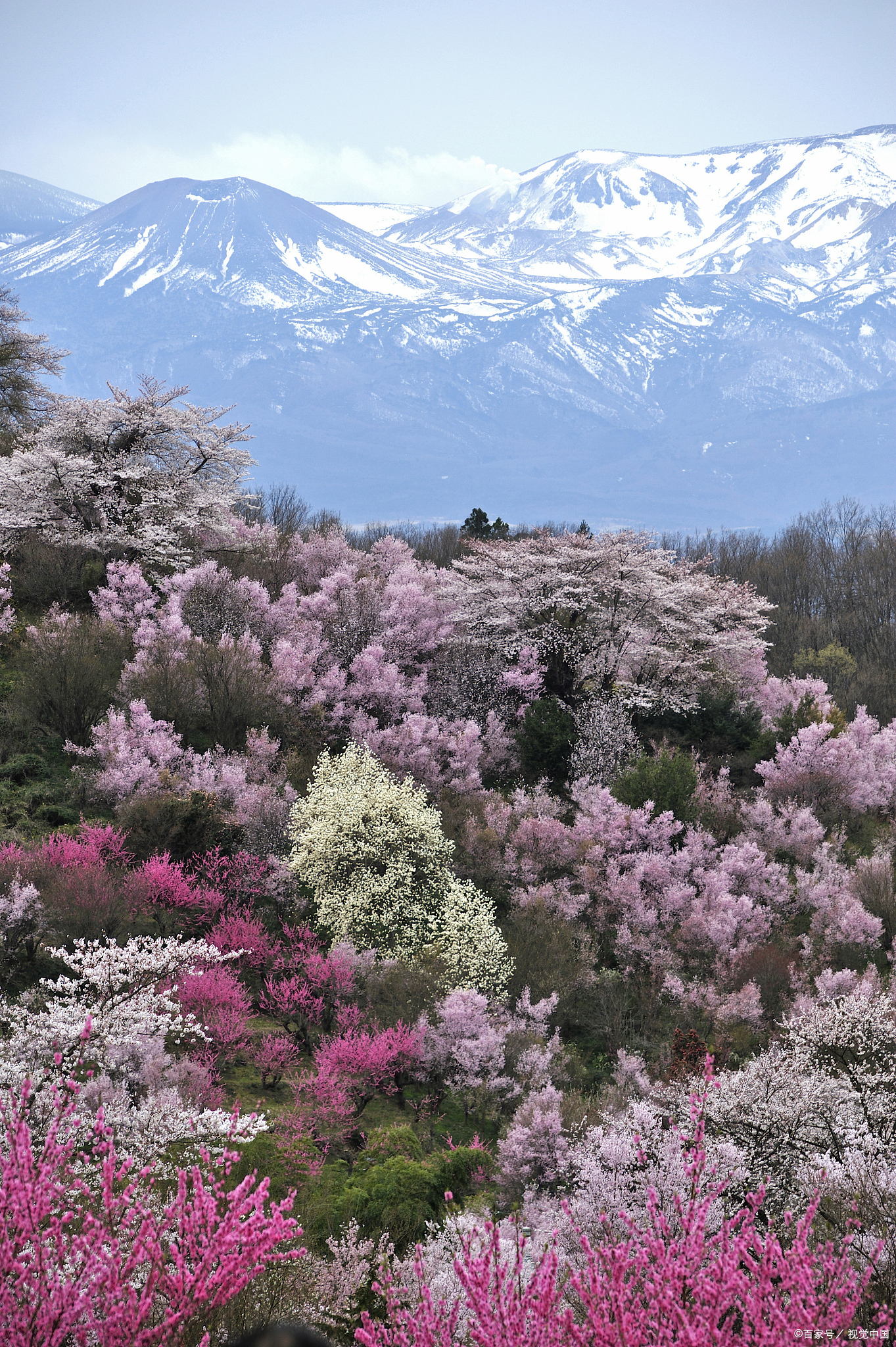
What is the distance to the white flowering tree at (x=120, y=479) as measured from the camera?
2372cm

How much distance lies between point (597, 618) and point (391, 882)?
40.9ft

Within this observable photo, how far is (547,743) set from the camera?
22.3 m

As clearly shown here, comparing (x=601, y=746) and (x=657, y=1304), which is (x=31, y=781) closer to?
(x=601, y=746)

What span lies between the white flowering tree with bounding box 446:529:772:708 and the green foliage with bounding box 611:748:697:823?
14.0ft

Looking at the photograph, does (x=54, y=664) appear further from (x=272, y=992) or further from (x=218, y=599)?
(x=272, y=992)

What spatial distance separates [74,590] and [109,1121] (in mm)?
19618

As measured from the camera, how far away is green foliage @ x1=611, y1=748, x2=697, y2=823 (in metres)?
19.5

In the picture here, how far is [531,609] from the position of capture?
2517 cm

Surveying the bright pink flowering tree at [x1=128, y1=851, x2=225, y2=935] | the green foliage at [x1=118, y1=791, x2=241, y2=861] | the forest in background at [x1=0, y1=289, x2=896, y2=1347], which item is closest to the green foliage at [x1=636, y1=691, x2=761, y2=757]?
the forest in background at [x1=0, y1=289, x2=896, y2=1347]

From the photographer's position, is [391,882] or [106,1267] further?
[391,882]

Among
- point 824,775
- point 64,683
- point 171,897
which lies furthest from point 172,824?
point 824,775

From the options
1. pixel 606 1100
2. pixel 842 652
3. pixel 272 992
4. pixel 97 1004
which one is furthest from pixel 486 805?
pixel 842 652

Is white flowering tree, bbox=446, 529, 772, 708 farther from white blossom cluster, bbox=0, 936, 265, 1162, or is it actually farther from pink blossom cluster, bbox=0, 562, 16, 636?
white blossom cluster, bbox=0, 936, 265, 1162

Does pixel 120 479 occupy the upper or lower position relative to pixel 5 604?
upper
